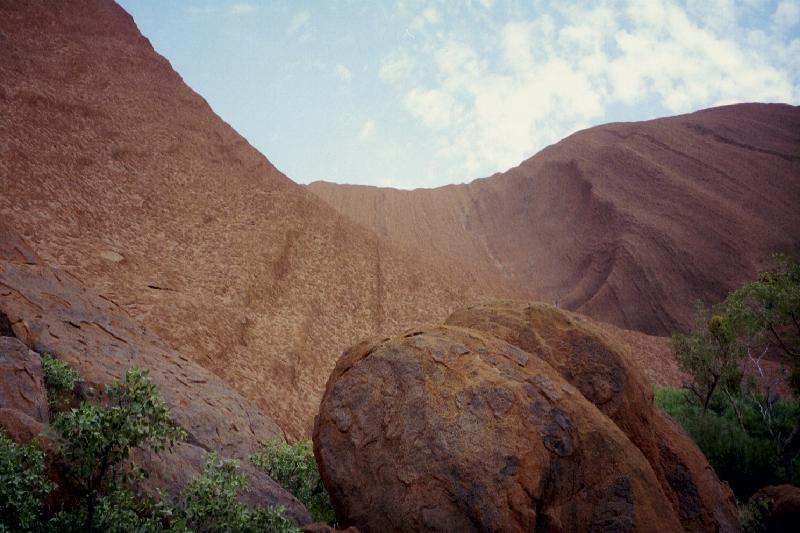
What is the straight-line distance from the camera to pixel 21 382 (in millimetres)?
5812

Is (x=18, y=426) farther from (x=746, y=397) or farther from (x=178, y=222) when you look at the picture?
(x=746, y=397)

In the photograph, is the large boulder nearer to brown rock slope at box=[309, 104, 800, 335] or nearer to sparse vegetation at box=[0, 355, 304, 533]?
sparse vegetation at box=[0, 355, 304, 533]

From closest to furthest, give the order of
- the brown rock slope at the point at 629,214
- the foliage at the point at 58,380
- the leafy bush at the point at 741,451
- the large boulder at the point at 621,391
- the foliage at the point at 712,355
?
the foliage at the point at 58,380 < the large boulder at the point at 621,391 < the leafy bush at the point at 741,451 < the foliage at the point at 712,355 < the brown rock slope at the point at 629,214

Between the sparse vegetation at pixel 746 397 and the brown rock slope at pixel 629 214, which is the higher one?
the brown rock slope at pixel 629 214

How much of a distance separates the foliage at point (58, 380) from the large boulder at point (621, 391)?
16.3 feet

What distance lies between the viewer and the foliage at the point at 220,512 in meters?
4.78

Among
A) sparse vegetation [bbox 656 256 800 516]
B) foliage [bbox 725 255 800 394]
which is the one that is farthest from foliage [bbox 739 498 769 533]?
foliage [bbox 725 255 800 394]

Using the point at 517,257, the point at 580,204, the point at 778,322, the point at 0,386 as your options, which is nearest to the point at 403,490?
the point at 0,386

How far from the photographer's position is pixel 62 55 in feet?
76.9

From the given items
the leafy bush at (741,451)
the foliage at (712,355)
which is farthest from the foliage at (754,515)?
the foliage at (712,355)

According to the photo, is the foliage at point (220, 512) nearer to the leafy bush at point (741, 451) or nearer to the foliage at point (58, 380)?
the foliage at point (58, 380)

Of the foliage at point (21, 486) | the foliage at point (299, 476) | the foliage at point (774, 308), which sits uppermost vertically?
the foliage at point (774, 308)

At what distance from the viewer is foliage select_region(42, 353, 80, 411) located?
6.49 metres

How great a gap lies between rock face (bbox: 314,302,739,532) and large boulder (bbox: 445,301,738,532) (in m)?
0.03
